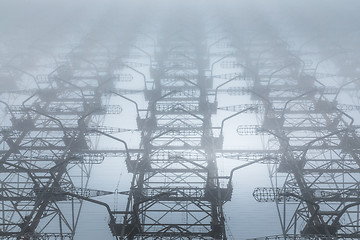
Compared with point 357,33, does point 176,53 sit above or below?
below

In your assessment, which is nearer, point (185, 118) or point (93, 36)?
point (185, 118)

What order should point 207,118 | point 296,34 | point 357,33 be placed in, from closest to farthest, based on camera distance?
point 207,118 → point 357,33 → point 296,34

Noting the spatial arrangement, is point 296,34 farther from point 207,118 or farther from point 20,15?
point 20,15

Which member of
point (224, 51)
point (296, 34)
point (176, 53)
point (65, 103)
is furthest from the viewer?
point (296, 34)

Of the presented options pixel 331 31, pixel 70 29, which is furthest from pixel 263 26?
pixel 70 29

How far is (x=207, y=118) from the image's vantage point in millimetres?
26156

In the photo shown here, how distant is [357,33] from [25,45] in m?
51.8

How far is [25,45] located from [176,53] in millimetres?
24660

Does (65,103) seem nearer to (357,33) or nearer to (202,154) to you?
(202,154)

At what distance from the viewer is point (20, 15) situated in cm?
5769

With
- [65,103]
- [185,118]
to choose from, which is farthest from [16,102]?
[185,118]

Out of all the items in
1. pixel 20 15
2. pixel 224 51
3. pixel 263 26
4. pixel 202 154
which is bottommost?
pixel 202 154

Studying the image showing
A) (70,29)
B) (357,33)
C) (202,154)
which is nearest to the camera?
(202,154)

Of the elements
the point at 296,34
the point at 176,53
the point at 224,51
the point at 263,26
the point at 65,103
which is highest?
the point at 263,26
